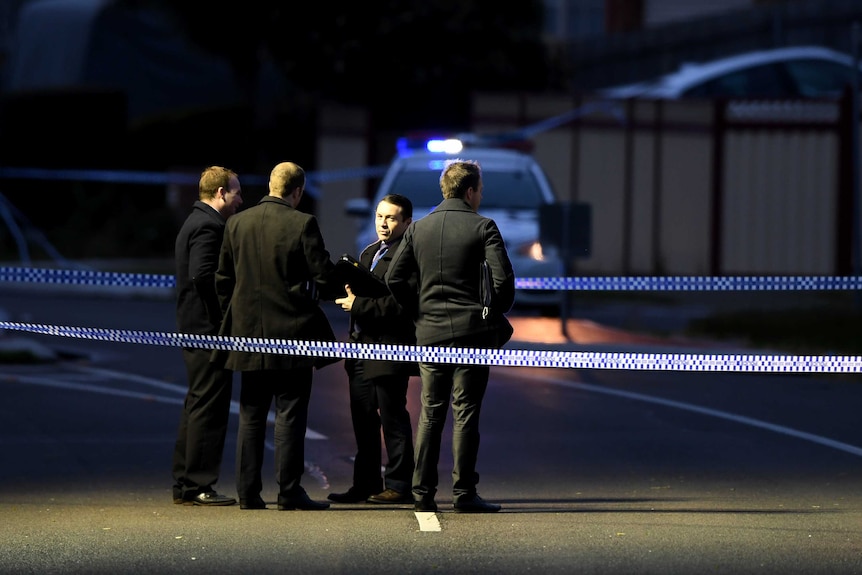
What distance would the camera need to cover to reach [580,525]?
8281 millimetres

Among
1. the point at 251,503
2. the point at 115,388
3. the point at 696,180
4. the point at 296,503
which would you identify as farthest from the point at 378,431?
the point at 696,180

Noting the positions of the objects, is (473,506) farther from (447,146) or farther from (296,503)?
(447,146)

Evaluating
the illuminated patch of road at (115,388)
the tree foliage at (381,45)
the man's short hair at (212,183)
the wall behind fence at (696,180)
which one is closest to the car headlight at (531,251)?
the illuminated patch of road at (115,388)

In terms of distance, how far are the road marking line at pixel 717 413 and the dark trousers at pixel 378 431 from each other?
321 cm

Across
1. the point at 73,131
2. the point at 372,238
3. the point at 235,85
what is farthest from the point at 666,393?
the point at 235,85

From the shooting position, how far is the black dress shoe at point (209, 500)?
341 inches

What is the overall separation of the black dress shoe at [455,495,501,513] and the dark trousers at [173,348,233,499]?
4.01 ft

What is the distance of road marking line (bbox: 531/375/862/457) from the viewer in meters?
10.8

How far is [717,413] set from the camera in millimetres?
12141

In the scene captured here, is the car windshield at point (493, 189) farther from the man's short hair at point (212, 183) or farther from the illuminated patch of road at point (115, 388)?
the man's short hair at point (212, 183)

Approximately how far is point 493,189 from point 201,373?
1013 cm

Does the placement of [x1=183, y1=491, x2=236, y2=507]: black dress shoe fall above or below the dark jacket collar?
below

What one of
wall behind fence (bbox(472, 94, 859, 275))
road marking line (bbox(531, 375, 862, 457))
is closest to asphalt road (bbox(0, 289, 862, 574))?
road marking line (bbox(531, 375, 862, 457))

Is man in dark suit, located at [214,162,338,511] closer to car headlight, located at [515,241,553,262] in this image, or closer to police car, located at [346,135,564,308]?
police car, located at [346,135,564,308]
